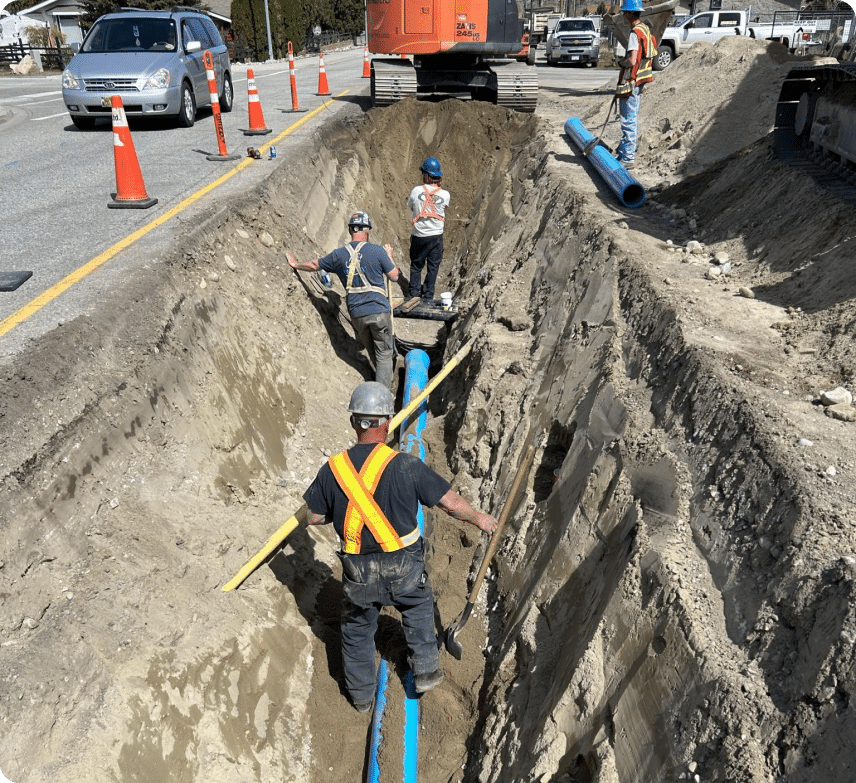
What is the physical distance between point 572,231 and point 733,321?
3103 millimetres

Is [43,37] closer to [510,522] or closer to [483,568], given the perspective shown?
[510,522]

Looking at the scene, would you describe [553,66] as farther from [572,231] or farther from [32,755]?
[32,755]

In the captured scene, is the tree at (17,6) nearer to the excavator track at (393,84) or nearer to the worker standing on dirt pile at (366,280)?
the excavator track at (393,84)

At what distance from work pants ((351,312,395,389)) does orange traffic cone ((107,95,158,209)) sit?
2738 millimetres

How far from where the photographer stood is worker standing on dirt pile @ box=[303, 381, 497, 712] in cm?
402

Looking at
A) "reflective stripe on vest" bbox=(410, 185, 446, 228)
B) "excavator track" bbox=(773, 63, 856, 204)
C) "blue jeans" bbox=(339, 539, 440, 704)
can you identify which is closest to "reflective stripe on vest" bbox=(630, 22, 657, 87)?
"excavator track" bbox=(773, 63, 856, 204)

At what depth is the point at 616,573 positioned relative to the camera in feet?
12.4

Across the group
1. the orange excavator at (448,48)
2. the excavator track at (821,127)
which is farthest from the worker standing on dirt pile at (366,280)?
the orange excavator at (448,48)

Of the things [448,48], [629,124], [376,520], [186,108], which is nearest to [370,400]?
[376,520]

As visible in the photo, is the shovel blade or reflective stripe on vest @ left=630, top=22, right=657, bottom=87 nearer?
the shovel blade

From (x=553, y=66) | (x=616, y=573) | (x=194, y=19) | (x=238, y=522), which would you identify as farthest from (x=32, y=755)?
(x=553, y=66)

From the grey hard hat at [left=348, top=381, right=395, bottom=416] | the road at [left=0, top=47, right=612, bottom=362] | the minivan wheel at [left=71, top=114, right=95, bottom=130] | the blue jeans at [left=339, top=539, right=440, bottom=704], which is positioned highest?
the minivan wheel at [left=71, top=114, right=95, bottom=130]

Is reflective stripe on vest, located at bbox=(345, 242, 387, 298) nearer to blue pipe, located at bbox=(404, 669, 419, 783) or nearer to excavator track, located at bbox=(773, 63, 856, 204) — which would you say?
blue pipe, located at bbox=(404, 669, 419, 783)

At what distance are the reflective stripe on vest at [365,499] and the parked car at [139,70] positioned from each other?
9.77 meters
